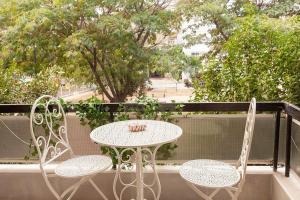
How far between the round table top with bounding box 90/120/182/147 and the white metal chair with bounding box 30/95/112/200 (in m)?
0.24

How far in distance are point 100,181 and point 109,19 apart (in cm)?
363

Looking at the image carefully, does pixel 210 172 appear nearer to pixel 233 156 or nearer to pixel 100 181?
pixel 233 156

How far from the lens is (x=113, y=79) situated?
6.43 metres

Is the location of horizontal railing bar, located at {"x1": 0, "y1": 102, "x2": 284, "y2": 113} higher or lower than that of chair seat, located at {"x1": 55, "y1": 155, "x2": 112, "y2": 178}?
higher

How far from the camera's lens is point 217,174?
198 cm

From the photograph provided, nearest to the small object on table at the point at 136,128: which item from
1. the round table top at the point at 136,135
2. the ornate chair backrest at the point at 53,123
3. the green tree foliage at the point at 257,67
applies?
the round table top at the point at 136,135

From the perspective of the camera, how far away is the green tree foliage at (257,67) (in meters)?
2.96

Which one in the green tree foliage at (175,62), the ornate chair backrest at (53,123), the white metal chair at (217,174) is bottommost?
the white metal chair at (217,174)

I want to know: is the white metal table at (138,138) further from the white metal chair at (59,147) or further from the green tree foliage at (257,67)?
the green tree foliage at (257,67)

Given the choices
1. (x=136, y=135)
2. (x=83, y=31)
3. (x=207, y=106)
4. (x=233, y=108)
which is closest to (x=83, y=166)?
(x=136, y=135)

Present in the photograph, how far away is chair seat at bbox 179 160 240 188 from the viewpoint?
186cm

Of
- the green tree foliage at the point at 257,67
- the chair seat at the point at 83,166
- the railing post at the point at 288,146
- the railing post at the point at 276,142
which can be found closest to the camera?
the chair seat at the point at 83,166

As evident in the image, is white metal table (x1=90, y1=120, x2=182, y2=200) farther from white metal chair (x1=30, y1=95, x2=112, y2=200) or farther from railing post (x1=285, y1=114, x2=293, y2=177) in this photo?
railing post (x1=285, y1=114, x2=293, y2=177)

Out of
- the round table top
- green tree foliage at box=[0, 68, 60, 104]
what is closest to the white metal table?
the round table top
